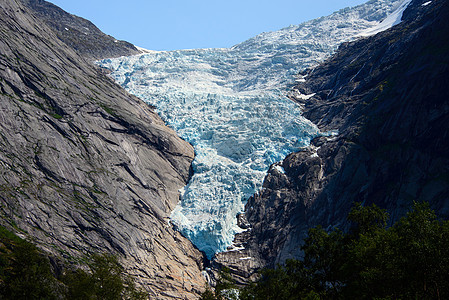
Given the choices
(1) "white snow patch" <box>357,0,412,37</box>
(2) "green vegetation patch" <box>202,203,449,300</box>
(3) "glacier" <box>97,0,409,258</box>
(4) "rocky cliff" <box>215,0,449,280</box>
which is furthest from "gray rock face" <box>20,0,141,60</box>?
(2) "green vegetation patch" <box>202,203,449,300</box>

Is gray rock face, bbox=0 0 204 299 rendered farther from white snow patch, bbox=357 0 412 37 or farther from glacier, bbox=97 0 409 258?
white snow patch, bbox=357 0 412 37

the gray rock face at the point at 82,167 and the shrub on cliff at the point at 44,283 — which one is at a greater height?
the gray rock face at the point at 82,167

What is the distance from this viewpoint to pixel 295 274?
1742 inches

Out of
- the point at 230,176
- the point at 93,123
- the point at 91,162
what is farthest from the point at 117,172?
the point at 230,176

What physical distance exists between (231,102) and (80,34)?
6909cm

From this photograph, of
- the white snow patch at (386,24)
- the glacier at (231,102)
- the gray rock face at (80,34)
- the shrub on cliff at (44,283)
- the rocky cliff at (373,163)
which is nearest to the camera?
the shrub on cliff at (44,283)

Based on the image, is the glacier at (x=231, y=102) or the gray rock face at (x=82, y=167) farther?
the glacier at (x=231, y=102)

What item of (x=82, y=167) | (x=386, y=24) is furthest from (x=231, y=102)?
(x=386, y=24)

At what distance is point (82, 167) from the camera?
67.1 m

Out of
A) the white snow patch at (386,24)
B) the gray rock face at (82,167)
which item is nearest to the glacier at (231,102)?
the white snow patch at (386,24)

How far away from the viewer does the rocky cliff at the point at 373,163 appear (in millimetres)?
65000

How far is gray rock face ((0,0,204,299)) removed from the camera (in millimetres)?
57906

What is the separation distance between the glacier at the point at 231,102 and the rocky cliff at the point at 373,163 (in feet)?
11.7

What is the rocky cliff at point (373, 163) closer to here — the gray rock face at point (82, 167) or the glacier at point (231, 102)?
the glacier at point (231, 102)
